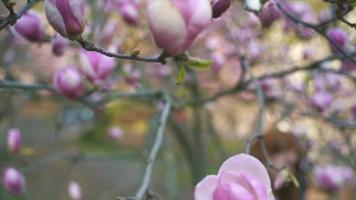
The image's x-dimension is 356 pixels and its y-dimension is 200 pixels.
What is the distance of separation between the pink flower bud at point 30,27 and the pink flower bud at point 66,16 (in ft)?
1.74

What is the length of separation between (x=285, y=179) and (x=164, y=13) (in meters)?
0.56

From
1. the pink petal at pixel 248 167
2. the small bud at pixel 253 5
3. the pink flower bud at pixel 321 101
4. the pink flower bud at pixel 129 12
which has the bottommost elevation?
the pink flower bud at pixel 321 101

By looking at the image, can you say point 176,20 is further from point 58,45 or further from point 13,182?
point 13,182

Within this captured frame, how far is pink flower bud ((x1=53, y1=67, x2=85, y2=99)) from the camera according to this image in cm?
113

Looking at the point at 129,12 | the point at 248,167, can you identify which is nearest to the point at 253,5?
the point at 248,167

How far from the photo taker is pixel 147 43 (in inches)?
128

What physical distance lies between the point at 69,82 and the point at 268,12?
472 mm

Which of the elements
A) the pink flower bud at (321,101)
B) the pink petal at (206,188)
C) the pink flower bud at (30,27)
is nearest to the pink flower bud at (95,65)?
the pink flower bud at (30,27)

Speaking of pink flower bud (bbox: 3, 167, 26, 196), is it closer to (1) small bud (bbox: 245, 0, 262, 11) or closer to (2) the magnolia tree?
(2) the magnolia tree

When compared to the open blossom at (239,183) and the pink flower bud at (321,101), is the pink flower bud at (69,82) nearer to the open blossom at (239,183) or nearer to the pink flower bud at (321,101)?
the open blossom at (239,183)

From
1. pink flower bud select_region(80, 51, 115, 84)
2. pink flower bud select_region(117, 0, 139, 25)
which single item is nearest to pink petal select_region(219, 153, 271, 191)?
pink flower bud select_region(80, 51, 115, 84)

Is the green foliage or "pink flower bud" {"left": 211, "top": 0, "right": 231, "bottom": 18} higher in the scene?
"pink flower bud" {"left": 211, "top": 0, "right": 231, "bottom": 18}

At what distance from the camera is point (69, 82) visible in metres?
1.13

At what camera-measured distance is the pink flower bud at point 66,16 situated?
60 centimetres
